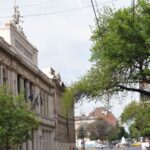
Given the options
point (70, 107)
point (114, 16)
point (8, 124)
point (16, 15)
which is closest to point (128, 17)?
point (114, 16)

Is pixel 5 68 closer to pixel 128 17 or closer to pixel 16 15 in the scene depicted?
pixel 16 15

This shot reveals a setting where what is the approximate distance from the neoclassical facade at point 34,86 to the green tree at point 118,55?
957 inches

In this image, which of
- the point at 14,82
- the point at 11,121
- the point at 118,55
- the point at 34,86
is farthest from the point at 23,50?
the point at 118,55

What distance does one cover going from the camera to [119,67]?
3484 centimetres

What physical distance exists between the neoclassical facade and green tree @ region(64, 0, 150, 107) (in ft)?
79.7

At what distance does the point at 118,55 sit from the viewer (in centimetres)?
3434

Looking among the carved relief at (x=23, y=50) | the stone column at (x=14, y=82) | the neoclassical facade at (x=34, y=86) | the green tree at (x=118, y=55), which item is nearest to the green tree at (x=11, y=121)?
the green tree at (x=118, y=55)

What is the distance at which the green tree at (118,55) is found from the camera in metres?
33.3

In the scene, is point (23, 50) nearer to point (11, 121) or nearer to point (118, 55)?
point (11, 121)

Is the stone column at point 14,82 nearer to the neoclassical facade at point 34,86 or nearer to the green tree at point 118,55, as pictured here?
the neoclassical facade at point 34,86

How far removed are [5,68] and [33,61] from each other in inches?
832

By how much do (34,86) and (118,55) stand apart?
51130 mm

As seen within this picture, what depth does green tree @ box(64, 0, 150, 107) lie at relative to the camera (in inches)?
1313

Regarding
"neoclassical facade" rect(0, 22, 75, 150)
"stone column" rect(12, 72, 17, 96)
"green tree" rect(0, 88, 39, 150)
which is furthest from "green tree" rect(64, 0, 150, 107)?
"stone column" rect(12, 72, 17, 96)
